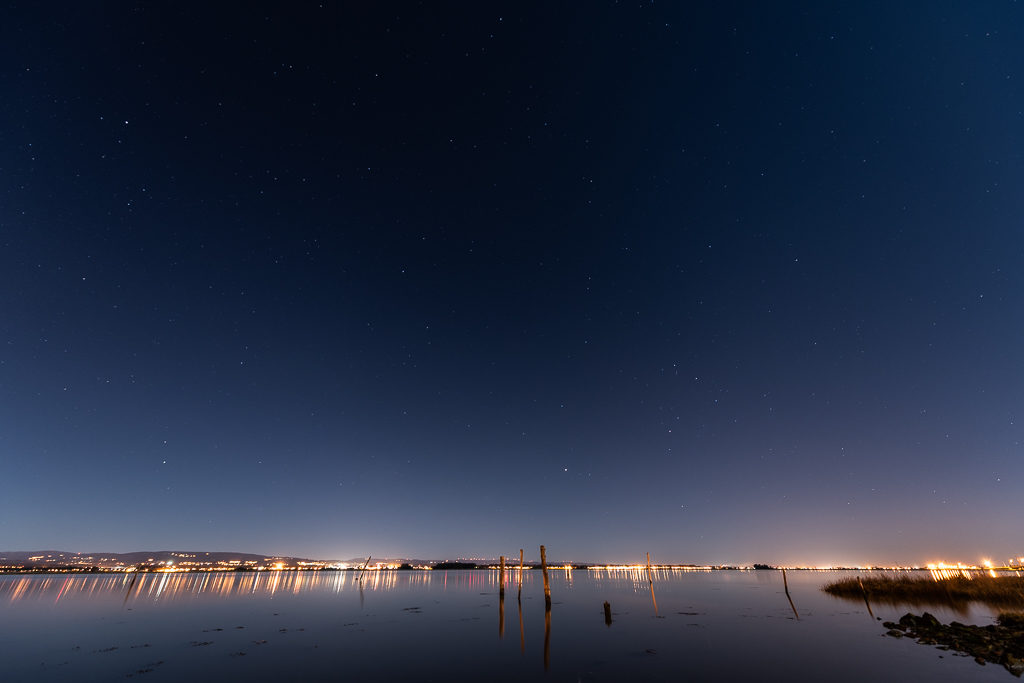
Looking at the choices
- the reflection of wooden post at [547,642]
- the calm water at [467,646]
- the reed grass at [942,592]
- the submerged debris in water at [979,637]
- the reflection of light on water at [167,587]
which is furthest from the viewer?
the reflection of light on water at [167,587]

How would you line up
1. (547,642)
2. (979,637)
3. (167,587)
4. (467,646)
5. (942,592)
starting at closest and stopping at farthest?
(979,637) < (467,646) < (547,642) < (942,592) < (167,587)

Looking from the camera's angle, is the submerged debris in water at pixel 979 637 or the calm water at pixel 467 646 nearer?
the calm water at pixel 467 646

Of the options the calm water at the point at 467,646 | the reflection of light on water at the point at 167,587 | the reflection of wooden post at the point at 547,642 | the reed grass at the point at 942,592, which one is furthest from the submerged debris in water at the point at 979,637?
the reflection of light on water at the point at 167,587

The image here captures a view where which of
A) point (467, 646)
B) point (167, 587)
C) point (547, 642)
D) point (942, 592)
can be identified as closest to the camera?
point (467, 646)

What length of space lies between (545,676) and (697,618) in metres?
20.4

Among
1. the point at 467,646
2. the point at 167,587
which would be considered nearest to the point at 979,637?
the point at 467,646

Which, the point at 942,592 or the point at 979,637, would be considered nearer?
the point at 979,637

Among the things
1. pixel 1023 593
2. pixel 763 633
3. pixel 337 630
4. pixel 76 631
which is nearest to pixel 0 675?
pixel 76 631

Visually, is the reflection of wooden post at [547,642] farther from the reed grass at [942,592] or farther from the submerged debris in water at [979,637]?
the reed grass at [942,592]

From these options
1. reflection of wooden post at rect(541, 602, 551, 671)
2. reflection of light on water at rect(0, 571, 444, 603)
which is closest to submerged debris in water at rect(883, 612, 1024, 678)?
reflection of wooden post at rect(541, 602, 551, 671)

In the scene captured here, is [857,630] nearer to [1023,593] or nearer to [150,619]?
[1023,593]

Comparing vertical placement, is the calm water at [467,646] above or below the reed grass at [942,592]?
below

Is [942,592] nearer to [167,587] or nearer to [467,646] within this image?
[467,646]

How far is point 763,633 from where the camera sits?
26172 mm
